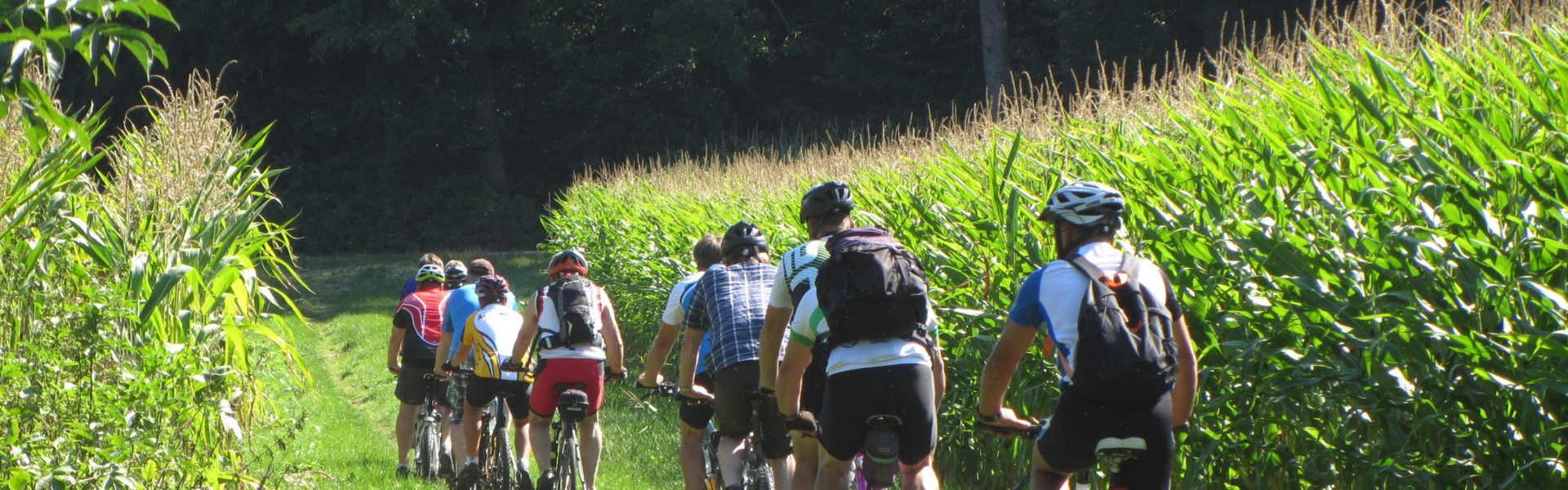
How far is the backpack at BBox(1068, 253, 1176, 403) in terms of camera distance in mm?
4328

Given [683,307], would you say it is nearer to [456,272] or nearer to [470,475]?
[470,475]

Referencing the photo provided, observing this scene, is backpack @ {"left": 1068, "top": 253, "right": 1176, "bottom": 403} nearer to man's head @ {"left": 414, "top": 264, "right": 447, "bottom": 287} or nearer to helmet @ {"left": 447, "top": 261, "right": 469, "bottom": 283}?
helmet @ {"left": 447, "top": 261, "right": 469, "bottom": 283}

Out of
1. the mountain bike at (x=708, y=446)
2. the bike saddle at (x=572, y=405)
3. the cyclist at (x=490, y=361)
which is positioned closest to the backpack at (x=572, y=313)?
the bike saddle at (x=572, y=405)

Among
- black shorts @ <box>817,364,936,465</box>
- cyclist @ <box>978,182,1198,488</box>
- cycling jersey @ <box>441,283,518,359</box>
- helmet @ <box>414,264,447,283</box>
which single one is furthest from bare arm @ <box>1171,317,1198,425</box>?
helmet @ <box>414,264,447,283</box>

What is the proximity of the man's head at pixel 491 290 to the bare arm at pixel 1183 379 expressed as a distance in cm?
516

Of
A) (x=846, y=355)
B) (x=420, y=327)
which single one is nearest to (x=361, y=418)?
(x=420, y=327)

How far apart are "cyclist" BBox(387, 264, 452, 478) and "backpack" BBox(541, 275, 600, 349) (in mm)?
2258

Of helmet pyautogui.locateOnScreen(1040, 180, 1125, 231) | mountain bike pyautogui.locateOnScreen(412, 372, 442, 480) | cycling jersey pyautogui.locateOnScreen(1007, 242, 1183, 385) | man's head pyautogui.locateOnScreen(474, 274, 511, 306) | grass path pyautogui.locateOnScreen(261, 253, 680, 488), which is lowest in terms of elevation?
grass path pyautogui.locateOnScreen(261, 253, 680, 488)

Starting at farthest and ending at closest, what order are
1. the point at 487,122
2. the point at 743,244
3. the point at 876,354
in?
the point at 487,122 < the point at 743,244 < the point at 876,354

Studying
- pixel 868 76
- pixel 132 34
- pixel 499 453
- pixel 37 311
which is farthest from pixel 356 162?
pixel 132 34

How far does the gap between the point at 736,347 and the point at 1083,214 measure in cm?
265

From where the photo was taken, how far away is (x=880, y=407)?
532 cm

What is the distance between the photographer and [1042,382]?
716 cm

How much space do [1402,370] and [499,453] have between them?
545 centimetres
